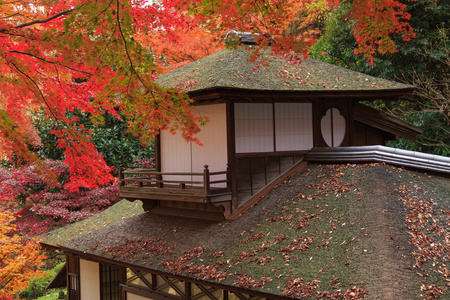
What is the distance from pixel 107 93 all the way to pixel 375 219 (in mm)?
4969

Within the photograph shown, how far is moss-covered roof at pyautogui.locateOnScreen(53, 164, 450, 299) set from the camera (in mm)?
7023

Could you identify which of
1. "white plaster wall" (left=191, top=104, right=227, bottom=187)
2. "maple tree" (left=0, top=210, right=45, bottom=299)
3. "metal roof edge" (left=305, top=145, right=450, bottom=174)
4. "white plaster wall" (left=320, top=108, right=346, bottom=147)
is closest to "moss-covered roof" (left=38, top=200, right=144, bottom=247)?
"maple tree" (left=0, top=210, right=45, bottom=299)

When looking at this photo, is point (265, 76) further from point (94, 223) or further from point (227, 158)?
point (94, 223)

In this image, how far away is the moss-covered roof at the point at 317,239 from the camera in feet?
23.0

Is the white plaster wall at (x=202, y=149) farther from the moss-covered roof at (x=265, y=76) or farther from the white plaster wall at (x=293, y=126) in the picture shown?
the white plaster wall at (x=293, y=126)

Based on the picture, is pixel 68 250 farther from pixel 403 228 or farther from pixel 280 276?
pixel 403 228

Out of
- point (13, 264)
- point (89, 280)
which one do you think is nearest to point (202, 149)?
point (89, 280)

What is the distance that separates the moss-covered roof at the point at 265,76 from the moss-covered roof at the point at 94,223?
4.11m

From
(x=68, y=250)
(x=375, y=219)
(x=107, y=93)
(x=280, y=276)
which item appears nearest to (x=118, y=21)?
(x=107, y=93)

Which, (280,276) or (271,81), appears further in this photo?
(271,81)

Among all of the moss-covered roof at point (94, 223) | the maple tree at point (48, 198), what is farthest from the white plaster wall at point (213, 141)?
the maple tree at point (48, 198)

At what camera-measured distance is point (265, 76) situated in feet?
35.4

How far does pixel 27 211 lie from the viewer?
744 inches

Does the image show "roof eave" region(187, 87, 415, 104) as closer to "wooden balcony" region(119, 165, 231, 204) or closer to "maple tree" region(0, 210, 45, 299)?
"wooden balcony" region(119, 165, 231, 204)
